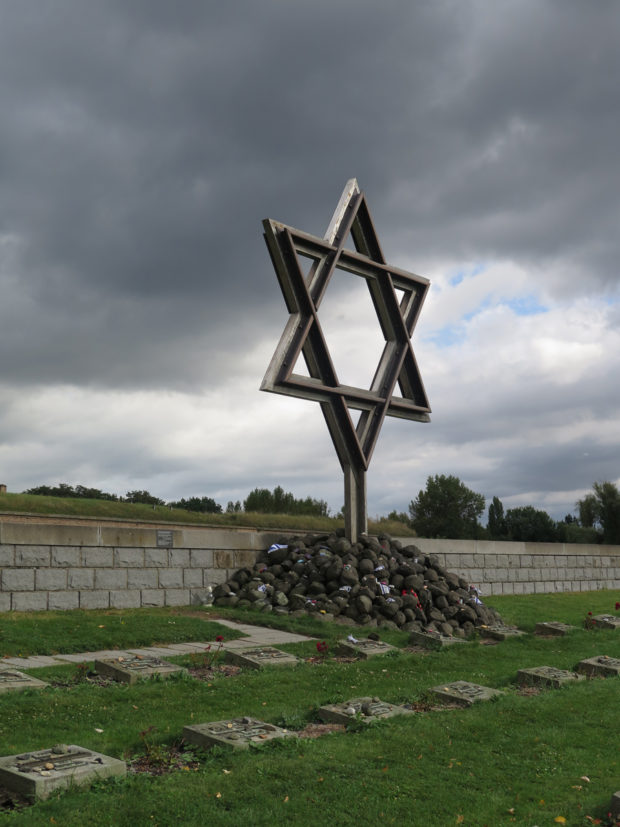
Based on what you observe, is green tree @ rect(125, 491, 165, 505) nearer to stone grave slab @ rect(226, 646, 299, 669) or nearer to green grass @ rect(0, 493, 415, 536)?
green grass @ rect(0, 493, 415, 536)

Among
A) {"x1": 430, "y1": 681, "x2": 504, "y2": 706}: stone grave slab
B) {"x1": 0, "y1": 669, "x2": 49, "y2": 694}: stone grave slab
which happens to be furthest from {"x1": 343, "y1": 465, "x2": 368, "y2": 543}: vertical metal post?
{"x1": 0, "y1": 669, "x2": 49, "y2": 694}: stone grave slab

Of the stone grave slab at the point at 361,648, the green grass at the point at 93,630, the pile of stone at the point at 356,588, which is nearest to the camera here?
the green grass at the point at 93,630

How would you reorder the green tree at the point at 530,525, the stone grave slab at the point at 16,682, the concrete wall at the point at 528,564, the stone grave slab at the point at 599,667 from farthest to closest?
the green tree at the point at 530,525 < the concrete wall at the point at 528,564 < the stone grave slab at the point at 599,667 < the stone grave slab at the point at 16,682

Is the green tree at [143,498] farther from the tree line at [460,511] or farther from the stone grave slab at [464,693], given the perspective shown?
the stone grave slab at [464,693]

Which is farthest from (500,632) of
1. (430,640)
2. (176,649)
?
(176,649)

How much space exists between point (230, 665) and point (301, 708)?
1773 millimetres

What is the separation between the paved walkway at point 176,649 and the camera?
283 inches

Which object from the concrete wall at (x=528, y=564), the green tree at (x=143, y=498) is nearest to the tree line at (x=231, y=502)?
the green tree at (x=143, y=498)

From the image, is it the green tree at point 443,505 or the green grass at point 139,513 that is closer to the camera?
the green grass at point 139,513

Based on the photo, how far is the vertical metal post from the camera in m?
13.2

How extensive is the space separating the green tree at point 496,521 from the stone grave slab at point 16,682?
41599mm

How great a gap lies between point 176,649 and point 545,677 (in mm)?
3762

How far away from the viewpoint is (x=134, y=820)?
361cm

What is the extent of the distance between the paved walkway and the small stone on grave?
2.11 ft
